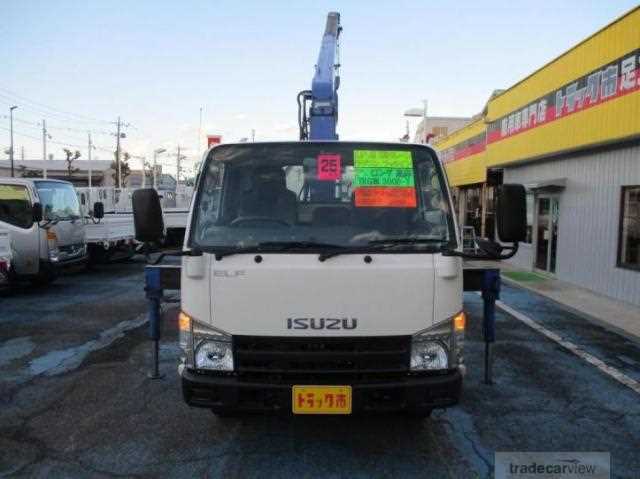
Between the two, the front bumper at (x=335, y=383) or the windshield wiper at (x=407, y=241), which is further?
the windshield wiper at (x=407, y=241)

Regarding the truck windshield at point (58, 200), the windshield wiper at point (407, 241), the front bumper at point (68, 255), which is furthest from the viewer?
the truck windshield at point (58, 200)

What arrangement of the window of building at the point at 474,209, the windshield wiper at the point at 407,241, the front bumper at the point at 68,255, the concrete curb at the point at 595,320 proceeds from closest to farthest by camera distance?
the windshield wiper at the point at 407,241 → the concrete curb at the point at 595,320 → the front bumper at the point at 68,255 → the window of building at the point at 474,209

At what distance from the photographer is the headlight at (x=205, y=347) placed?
3.54 m

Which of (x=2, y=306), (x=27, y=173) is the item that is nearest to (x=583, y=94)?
(x=2, y=306)

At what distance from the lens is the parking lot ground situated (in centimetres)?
378

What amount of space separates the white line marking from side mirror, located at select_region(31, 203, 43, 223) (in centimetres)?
877

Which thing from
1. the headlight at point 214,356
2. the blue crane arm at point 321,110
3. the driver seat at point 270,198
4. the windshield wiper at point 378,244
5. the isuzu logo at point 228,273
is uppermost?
the blue crane arm at point 321,110

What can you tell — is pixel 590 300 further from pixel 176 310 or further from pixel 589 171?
pixel 176 310

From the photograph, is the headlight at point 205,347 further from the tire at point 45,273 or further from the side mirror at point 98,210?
the side mirror at point 98,210

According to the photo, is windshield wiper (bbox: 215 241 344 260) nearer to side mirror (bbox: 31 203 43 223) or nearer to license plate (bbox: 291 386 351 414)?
license plate (bbox: 291 386 351 414)

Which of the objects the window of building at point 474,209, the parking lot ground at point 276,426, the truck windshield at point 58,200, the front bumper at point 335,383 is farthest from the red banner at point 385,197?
the window of building at point 474,209

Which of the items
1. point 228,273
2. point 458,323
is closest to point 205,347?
point 228,273

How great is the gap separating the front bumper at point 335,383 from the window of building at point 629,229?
29.4 feet

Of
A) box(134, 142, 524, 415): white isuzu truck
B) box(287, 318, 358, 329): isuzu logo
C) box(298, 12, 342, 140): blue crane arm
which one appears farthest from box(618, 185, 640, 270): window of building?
box(287, 318, 358, 329): isuzu logo
